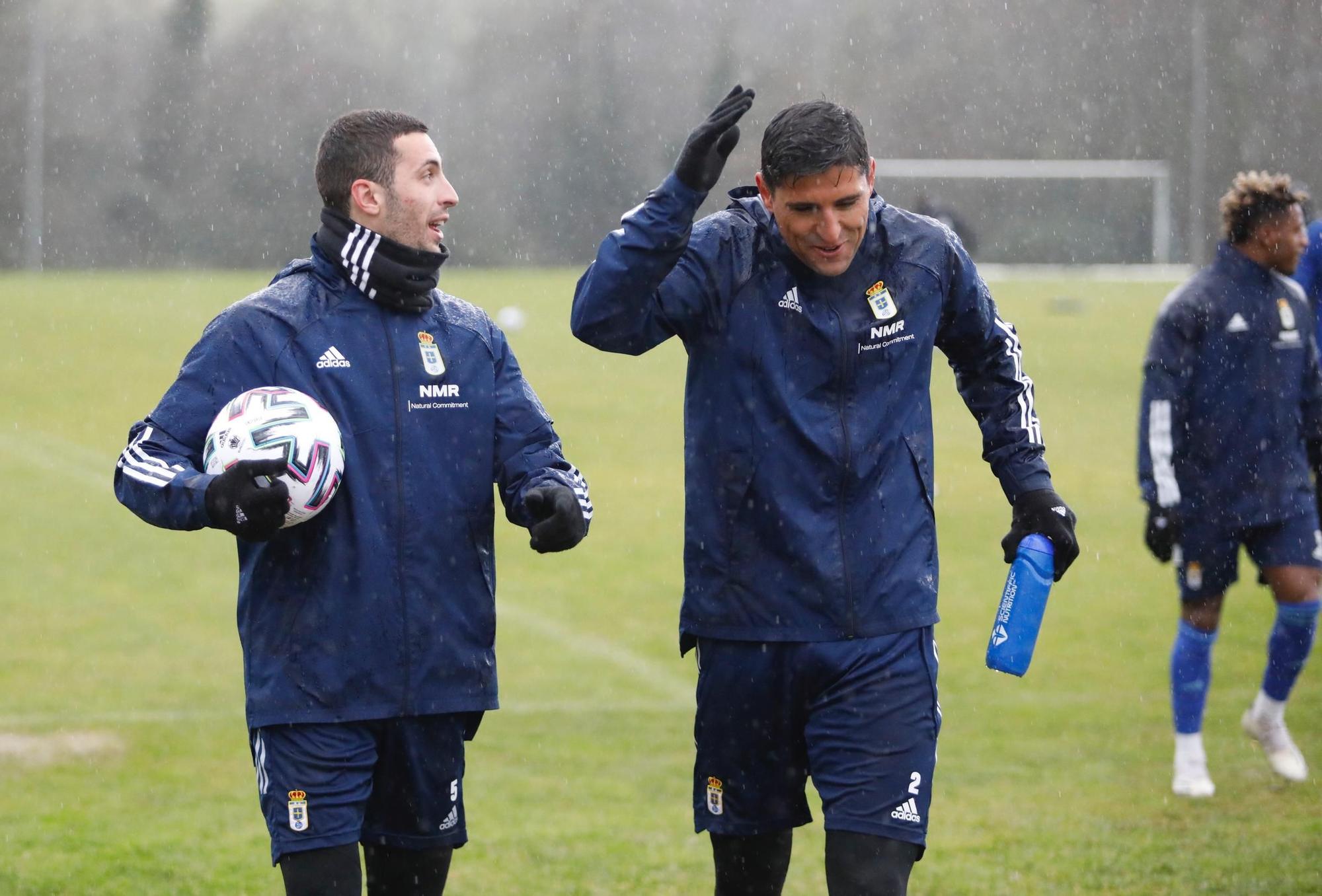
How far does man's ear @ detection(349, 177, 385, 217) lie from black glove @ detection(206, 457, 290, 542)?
0.66 metres

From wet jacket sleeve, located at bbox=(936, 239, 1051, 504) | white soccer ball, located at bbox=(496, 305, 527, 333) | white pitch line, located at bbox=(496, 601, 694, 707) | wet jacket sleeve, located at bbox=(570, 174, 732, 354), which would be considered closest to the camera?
wet jacket sleeve, located at bbox=(570, 174, 732, 354)

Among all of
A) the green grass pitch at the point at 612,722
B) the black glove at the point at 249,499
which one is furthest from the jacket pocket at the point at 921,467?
the black glove at the point at 249,499

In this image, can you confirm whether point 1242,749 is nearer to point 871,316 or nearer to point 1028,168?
point 871,316

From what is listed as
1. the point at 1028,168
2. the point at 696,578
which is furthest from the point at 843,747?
the point at 1028,168

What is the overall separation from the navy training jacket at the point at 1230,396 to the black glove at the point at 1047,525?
2.55 m

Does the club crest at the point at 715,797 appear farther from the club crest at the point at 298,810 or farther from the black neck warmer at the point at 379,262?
the black neck warmer at the point at 379,262

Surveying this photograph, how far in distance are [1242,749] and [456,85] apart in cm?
4213

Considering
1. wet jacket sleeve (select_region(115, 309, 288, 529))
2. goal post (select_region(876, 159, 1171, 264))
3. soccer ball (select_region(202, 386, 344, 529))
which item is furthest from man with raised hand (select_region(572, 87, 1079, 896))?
goal post (select_region(876, 159, 1171, 264))

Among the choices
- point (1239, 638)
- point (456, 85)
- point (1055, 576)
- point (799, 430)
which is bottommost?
point (1239, 638)

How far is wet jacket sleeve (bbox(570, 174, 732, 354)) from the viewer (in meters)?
3.52

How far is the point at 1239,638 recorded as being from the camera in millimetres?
9672

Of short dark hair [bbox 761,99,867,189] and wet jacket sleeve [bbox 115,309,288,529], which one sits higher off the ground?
short dark hair [bbox 761,99,867,189]

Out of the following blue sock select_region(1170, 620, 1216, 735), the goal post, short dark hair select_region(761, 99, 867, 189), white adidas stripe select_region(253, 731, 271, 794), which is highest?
the goal post

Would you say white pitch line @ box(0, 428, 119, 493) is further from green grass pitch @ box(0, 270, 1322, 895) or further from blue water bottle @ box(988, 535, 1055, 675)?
blue water bottle @ box(988, 535, 1055, 675)
